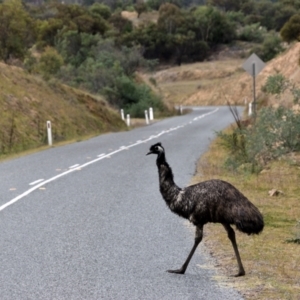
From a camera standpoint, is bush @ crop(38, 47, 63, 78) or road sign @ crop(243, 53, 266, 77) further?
bush @ crop(38, 47, 63, 78)

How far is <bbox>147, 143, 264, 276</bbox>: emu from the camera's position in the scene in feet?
24.8

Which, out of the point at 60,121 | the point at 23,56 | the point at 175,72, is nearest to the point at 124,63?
the point at 23,56

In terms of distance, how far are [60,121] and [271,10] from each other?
350 ft

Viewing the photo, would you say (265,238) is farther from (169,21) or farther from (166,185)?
(169,21)

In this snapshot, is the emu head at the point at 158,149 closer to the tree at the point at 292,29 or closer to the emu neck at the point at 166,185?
the emu neck at the point at 166,185

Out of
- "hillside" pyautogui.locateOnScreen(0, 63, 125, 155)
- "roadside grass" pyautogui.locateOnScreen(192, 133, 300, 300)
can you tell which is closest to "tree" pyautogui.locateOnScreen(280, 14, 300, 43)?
"hillside" pyautogui.locateOnScreen(0, 63, 125, 155)

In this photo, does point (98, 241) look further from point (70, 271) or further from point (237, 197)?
point (237, 197)

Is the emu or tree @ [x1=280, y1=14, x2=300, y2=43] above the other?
tree @ [x1=280, y1=14, x2=300, y2=43]

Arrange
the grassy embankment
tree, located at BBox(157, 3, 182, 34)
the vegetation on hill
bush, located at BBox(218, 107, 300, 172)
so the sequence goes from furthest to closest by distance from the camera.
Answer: tree, located at BBox(157, 3, 182, 34)
the vegetation on hill
bush, located at BBox(218, 107, 300, 172)
the grassy embankment

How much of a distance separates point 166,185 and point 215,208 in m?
0.68

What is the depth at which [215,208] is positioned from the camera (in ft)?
25.3

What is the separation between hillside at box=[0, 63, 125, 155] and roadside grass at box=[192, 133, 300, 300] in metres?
12.9

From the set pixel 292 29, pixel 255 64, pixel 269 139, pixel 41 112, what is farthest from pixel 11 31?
pixel 292 29

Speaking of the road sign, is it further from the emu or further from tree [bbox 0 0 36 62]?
tree [bbox 0 0 36 62]
